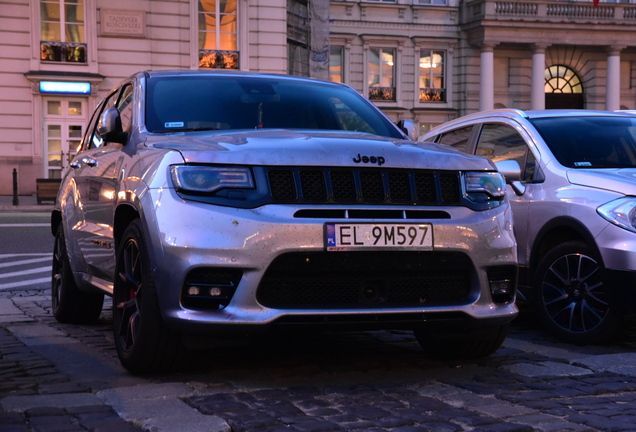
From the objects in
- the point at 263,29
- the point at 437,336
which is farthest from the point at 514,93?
the point at 437,336

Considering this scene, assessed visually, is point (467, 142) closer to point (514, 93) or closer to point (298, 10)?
point (298, 10)

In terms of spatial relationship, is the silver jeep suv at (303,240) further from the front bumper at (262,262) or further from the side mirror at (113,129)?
the side mirror at (113,129)

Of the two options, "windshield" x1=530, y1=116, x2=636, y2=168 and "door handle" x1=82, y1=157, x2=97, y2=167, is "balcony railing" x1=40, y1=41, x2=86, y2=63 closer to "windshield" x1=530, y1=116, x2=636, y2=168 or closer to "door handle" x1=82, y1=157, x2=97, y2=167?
"door handle" x1=82, y1=157, x2=97, y2=167

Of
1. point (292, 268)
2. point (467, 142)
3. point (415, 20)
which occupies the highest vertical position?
point (415, 20)

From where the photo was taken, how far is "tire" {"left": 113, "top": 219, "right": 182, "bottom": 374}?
15.0 ft

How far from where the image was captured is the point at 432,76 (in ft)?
138

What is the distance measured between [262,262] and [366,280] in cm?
52

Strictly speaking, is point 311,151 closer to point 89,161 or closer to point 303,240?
point 303,240

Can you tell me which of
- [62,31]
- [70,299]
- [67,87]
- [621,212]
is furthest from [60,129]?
[621,212]

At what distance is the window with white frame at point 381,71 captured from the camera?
4128 centimetres

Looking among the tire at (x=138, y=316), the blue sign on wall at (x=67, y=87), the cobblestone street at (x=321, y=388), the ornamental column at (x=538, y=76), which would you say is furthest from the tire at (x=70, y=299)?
the ornamental column at (x=538, y=76)

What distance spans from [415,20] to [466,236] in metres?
37.8

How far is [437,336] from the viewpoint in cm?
525

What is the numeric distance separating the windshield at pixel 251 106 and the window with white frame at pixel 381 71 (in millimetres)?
35388
